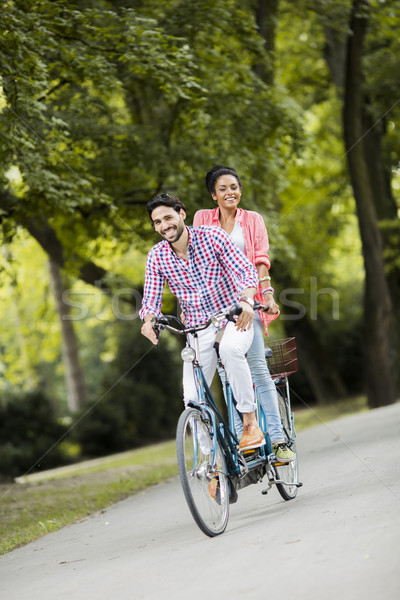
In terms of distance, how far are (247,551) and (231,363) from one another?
1346mm

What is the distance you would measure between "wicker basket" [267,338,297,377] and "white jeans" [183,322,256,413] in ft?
1.83

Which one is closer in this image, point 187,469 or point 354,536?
point 354,536

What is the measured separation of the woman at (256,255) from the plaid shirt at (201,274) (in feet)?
1.22

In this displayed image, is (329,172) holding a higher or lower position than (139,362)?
higher

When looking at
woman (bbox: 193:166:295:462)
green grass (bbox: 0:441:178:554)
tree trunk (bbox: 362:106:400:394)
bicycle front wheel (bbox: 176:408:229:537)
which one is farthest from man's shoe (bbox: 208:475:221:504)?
tree trunk (bbox: 362:106:400:394)

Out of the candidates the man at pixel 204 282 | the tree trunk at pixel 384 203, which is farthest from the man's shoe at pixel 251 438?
the tree trunk at pixel 384 203

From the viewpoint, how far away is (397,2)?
14078 mm

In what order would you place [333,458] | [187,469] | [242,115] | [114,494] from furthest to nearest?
[242,115] < [114,494] < [333,458] < [187,469]

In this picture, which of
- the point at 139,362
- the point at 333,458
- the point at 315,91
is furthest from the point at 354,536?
the point at 315,91

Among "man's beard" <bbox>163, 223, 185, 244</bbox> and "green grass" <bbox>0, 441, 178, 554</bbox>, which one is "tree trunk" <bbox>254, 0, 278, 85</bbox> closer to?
"green grass" <bbox>0, 441, 178, 554</bbox>

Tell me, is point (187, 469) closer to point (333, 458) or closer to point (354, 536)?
point (354, 536)

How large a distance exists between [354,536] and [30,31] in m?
6.80

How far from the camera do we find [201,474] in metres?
5.00

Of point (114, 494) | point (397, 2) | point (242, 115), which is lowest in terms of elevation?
point (114, 494)
